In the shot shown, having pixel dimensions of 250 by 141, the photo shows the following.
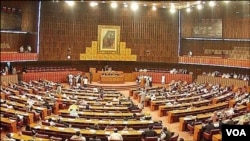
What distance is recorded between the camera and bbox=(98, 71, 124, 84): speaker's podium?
3088cm

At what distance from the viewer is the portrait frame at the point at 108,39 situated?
3416 cm

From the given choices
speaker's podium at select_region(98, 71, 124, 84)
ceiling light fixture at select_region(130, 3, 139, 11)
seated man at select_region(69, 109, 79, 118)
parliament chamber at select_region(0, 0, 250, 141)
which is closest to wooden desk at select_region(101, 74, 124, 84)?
speaker's podium at select_region(98, 71, 124, 84)

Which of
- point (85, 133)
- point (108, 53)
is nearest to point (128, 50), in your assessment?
point (108, 53)

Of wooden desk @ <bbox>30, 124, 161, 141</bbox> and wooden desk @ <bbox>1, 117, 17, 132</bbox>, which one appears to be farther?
wooden desk @ <bbox>1, 117, 17, 132</bbox>

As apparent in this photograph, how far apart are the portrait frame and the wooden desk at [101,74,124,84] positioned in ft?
13.4

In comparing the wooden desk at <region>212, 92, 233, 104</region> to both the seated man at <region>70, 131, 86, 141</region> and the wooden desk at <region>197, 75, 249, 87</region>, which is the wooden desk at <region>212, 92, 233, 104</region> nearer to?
the wooden desk at <region>197, 75, 249, 87</region>

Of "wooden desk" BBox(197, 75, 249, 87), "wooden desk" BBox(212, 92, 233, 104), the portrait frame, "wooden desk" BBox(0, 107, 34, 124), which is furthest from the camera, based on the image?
the portrait frame

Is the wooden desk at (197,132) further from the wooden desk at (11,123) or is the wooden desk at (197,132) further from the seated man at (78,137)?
the wooden desk at (11,123)

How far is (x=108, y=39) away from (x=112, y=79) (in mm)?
5475

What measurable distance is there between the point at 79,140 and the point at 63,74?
22.0 metres

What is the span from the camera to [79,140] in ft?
35.8

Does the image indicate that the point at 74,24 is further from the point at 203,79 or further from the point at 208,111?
the point at 208,111

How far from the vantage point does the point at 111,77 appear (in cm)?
3106

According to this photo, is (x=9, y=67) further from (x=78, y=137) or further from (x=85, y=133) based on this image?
(x=78, y=137)
